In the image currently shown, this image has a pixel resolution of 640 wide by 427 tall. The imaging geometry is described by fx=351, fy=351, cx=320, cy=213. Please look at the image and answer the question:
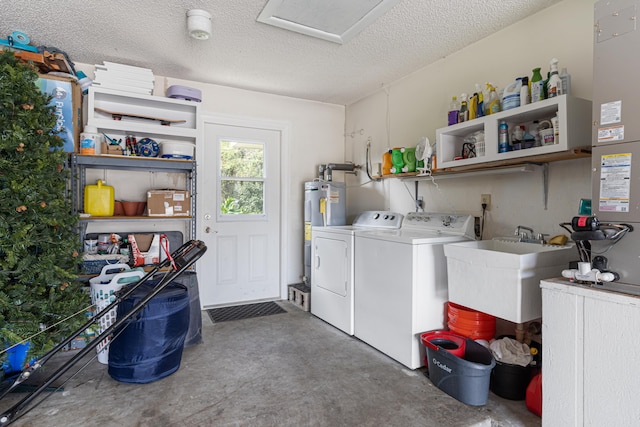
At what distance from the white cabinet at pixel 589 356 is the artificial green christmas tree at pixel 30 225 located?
2674 millimetres

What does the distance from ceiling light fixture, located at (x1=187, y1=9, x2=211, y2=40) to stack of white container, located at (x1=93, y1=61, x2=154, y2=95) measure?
1.00m

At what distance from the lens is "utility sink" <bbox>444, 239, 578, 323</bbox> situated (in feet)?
5.88

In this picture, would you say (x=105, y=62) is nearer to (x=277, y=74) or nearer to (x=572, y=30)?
(x=277, y=74)

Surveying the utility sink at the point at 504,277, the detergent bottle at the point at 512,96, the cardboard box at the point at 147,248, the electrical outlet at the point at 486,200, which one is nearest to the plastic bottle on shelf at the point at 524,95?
the detergent bottle at the point at 512,96

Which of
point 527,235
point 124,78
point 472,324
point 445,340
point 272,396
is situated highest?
point 124,78

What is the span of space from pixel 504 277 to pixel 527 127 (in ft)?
3.62

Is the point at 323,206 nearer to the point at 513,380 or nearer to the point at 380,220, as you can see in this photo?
the point at 380,220

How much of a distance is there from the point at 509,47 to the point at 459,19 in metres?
0.43

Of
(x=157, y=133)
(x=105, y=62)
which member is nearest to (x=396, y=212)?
(x=157, y=133)

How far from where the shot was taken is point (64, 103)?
2693mm

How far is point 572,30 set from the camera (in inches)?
84.1

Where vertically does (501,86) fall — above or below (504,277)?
above

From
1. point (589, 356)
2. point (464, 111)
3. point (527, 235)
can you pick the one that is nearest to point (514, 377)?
point (589, 356)

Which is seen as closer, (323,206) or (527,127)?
(527,127)
